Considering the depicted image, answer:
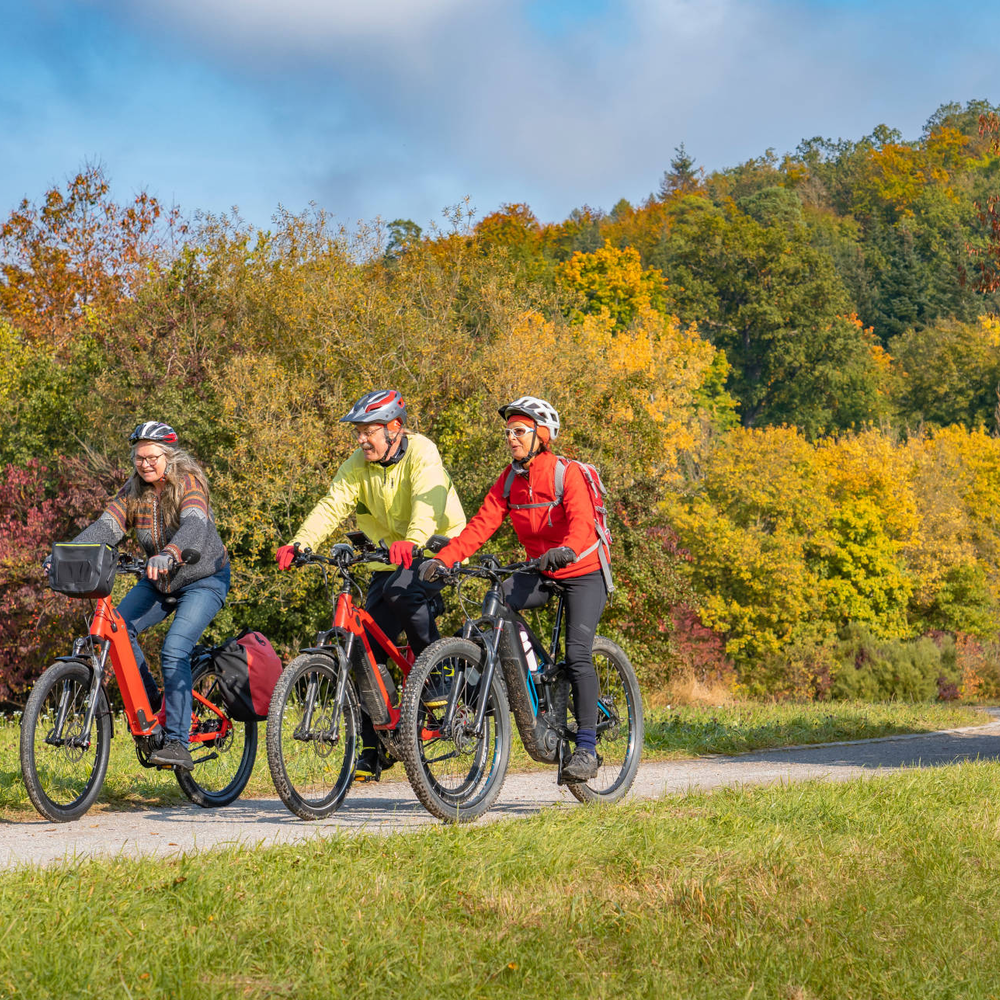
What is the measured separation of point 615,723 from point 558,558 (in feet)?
4.32

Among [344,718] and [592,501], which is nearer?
[344,718]

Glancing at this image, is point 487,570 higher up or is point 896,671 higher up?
point 487,570

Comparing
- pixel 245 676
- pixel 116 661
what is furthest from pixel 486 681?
pixel 116 661

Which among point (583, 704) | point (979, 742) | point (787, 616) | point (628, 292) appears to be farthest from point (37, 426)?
point (628, 292)

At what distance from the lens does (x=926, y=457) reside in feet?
141

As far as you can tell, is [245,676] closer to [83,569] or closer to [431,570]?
[83,569]

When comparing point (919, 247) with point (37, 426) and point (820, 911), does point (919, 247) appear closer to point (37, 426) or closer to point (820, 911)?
point (37, 426)

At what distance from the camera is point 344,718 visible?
6.36 meters

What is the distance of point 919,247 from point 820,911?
95.0m

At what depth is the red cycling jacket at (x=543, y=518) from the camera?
6.64m

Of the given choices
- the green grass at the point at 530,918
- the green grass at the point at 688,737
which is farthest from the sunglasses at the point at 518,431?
the green grass at the point at 688,737

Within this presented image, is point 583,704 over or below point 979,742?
over

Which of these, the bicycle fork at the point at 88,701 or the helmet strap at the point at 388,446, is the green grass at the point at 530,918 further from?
the helmet strap at the point at 388,446

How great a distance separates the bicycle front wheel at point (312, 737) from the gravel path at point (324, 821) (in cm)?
14
